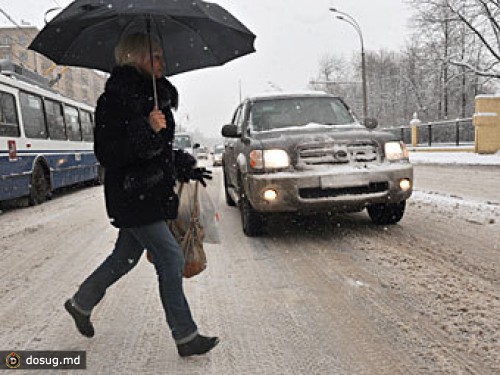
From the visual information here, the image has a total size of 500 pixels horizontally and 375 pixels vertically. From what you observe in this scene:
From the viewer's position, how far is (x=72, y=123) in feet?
46.5

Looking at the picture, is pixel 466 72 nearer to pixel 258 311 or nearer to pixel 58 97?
pixel 58 97

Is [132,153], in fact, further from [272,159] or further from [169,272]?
[272,159]

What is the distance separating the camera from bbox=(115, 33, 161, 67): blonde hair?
254cm

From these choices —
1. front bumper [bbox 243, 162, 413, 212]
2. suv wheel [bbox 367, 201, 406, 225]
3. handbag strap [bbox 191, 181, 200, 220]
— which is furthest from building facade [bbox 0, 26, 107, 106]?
handbag strap [bbox 191, 181, 200, 220]

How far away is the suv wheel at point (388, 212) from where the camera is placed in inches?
230

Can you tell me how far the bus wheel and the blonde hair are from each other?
8.78 m

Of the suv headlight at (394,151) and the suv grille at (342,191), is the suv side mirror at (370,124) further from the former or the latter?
the suv grille at (342,191)

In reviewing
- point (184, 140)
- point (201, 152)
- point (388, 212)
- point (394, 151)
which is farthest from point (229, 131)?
point (201, 152)

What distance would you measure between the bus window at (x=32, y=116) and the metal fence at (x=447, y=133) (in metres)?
14.0

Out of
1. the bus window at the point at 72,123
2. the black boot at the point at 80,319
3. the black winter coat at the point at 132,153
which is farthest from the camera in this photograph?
the bus window at the point at 72,123

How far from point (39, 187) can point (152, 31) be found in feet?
29.3

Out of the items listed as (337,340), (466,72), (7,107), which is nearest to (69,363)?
(337,340)

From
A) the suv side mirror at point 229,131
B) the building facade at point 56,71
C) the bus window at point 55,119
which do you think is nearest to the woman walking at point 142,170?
the suv side mirror at point 229,131

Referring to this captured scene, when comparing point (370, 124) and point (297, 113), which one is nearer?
point (370, 124)
